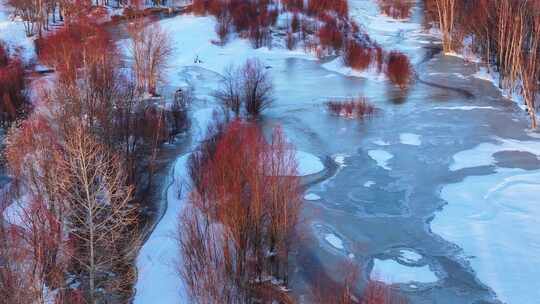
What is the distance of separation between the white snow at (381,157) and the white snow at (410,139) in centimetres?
159

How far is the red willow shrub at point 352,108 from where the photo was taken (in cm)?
2692

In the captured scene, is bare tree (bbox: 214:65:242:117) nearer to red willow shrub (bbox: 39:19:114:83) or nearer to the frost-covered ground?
the frost-covered ground

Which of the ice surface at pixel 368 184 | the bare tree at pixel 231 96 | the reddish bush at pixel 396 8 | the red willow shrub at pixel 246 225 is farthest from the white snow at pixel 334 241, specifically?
the reddish bush at pixel 396 8

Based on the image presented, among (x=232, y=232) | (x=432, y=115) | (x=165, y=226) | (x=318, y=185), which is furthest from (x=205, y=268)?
(x=432, y=115)

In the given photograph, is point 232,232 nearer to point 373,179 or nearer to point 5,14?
point 373,179

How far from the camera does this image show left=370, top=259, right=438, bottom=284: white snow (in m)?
13.7

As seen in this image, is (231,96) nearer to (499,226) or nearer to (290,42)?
(499,226)

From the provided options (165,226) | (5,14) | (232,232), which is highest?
(5,14)

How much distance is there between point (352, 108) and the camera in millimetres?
27250

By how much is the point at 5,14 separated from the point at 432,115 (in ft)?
114

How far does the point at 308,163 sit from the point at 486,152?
683 cm

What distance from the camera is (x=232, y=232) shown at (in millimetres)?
12852

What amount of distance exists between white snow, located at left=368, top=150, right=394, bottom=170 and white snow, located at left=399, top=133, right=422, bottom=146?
159cm

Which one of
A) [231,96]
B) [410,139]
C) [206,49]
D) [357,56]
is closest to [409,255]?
[410,139]
